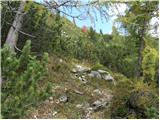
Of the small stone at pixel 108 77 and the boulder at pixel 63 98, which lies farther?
the small stone at pixel 108 77

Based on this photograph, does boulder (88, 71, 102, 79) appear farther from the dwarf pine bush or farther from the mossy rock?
the dwarf pine bush

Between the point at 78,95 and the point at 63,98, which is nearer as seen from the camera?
the point at 63,98

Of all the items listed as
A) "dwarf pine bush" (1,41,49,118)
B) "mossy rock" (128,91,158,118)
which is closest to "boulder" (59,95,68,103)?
"mossy rock" (128,91,158,118)

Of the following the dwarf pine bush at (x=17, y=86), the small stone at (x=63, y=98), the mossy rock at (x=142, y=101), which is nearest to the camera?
the dwarf pine bush at (x=17, y=86)

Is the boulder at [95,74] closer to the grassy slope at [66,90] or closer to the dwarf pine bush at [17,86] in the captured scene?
the grassy slope at [66,90]

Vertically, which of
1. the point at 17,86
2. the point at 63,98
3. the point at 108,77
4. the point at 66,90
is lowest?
the point at 63,98

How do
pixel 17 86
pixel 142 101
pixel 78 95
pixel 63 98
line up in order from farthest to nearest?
pixel 78 95 < pixel 63 98 < pixel 142 101 < pixel 17 86

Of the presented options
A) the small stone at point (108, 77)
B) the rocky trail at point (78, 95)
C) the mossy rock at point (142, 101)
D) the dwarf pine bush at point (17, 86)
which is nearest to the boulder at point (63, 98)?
the rocky trail at point (78, 95)

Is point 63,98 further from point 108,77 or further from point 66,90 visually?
point 108,77

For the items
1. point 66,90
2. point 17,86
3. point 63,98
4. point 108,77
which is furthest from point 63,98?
point 17,86

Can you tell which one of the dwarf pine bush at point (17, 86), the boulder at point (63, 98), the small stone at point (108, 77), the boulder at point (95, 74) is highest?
the dwarf pine bush at point (17, 86)

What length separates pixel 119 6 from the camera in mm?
9250

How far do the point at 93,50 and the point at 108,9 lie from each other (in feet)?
34.9

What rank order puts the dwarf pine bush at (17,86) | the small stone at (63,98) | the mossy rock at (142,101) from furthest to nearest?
the small stone at (63,98) < the mossy rock at (142,101) < the dwarf pine bush at (17,86)
